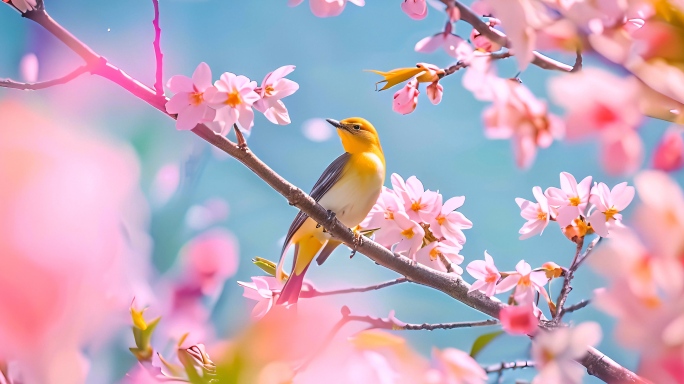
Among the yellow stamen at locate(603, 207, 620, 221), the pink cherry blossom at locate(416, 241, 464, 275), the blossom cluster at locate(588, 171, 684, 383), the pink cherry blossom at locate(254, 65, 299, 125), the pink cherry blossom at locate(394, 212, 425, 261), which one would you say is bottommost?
the pink cherry blossom at locate(416, 241, 464, 275)

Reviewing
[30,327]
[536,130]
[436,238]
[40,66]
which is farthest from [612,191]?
[40,66]

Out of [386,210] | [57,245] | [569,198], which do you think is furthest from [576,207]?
[57,245]

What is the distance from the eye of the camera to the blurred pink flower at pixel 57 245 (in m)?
0.30

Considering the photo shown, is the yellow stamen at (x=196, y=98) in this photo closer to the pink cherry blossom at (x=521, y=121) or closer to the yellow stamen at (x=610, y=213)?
the pink cherry blossom at (x=521, y=121)

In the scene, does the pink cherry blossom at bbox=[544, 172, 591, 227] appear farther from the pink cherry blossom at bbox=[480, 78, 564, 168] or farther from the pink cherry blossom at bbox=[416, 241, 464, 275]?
the pink cherry blossom at bbox=[480, 78, 564, 168]

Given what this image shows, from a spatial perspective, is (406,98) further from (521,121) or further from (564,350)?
(564,350)

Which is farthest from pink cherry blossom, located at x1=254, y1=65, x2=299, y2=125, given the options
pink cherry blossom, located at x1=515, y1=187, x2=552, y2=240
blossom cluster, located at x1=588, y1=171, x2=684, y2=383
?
blossom cluster, located at x1=588, y1=171, x2=684, y2=383

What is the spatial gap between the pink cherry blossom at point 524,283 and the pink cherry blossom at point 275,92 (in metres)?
0.32

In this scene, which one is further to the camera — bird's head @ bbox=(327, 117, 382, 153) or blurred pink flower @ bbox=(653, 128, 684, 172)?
bird's head @ bbox=(327, 117, 382, 153)

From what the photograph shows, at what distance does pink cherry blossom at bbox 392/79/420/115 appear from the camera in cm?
64

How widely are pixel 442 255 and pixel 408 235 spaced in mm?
64

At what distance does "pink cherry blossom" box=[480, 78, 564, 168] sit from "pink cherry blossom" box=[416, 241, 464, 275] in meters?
0.37

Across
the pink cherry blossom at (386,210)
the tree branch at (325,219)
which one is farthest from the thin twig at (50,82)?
the pink cherry blossom at (386,210)

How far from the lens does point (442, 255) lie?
72cm
